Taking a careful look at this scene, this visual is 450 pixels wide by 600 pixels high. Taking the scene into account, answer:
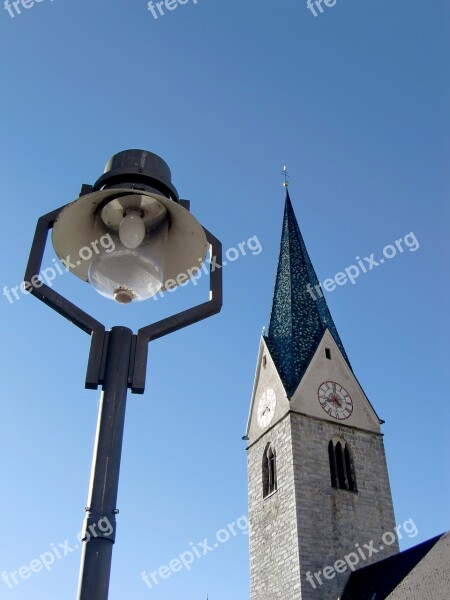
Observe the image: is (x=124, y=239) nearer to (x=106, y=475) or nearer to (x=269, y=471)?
(x=106, y=475)

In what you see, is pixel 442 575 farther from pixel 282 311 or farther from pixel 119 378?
pixel 119 378

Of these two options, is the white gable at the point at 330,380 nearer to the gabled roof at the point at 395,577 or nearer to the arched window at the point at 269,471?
the arched window at the point at 269,471

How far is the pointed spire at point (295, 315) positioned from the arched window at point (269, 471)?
2.06 m

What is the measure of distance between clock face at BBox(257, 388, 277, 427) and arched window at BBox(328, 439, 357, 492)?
2296mm

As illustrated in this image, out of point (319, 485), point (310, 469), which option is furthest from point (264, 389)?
point (319, 485)

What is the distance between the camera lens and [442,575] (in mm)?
14469

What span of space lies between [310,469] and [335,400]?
3.09 meters

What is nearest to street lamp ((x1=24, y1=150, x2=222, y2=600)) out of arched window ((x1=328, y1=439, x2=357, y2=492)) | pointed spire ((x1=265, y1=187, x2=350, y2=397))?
arched window ((x1=328, y1=439, x2=357, y2=492))

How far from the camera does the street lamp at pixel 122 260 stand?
2.46 m

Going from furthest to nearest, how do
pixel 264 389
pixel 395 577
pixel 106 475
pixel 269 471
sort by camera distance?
1. pixel 264 389
2. pixel 269 471
3. pixel 395 577
4. pixel 106 475

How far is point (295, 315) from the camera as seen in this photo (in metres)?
24.0

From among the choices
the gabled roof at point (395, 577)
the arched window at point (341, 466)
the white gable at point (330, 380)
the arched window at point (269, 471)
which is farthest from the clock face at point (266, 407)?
the gabled roof at point (395, 577)

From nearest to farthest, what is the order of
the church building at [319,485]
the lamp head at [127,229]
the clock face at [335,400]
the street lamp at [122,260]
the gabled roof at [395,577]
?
1. the street lamp at [122,260]
2. the lamp head at [127,229]
3. the gabled roof at [395,577]
4. the church building at [319,485]
5. the clock face at [335,400]

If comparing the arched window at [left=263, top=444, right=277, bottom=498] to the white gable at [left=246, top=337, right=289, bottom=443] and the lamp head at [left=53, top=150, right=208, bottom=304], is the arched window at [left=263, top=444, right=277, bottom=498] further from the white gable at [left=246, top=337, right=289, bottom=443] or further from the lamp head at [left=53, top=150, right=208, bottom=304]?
the lamp head at [left=53, top=150, right=208, bottom=304]
